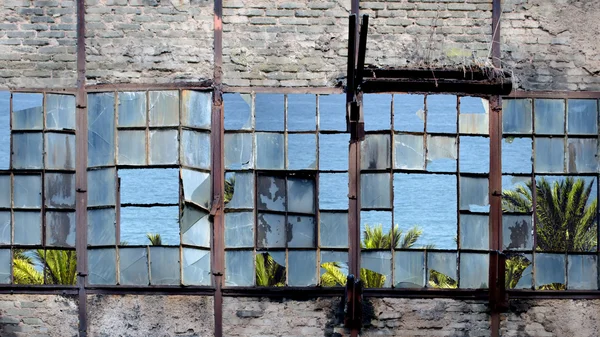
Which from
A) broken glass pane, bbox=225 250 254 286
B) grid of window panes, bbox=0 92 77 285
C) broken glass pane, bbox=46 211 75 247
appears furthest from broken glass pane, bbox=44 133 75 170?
broken glass pane, bbox=225 250 254 286

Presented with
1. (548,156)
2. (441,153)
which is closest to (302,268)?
(441,153)

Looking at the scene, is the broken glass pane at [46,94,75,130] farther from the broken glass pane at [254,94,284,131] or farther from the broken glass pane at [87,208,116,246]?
the broken glass pane at [254,94,284,131]

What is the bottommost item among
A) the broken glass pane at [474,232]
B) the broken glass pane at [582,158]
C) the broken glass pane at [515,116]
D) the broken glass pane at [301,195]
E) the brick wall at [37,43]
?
the broken glass pane at [474,232]

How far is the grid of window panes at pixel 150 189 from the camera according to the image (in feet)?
23.7

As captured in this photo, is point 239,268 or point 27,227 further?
point 27,227

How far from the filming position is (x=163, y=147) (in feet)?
23.9

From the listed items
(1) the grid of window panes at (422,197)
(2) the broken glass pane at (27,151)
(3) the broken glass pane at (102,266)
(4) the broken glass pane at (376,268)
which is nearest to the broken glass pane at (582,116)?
(1) the grid of window panes at (422,197)

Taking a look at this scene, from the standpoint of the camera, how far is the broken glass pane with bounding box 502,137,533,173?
24.0 ft

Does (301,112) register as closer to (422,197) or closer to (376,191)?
(376,191)

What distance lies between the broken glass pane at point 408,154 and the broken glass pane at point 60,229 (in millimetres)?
3198

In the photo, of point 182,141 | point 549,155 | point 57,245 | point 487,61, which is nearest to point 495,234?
point 549,155

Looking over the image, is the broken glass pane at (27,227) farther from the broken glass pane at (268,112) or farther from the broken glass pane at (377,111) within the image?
the broken glass pane at (377,111)

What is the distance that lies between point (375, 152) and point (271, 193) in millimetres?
1081

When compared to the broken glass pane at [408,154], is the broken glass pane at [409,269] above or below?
below
